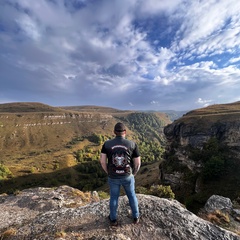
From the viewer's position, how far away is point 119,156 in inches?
288

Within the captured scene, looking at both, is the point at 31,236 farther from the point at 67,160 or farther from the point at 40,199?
the point at 67,160

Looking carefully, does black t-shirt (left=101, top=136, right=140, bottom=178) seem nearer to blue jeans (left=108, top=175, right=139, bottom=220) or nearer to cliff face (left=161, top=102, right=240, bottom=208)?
blue jeans (left=108, top=175, right=139, bottom=220)

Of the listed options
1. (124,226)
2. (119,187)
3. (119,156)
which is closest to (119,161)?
(119,156)

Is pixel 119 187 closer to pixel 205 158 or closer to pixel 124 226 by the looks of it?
pixel 124 226

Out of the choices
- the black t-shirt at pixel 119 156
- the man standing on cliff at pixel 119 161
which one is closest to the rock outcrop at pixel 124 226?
the man standing on cliff at pixel 119 161

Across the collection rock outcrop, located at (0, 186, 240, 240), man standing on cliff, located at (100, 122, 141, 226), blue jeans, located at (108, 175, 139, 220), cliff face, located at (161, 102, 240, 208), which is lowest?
cliff face, located at (161, 102, 240, 208)

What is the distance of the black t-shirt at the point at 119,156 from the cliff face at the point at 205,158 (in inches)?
1750

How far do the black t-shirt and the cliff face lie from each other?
1750 inches

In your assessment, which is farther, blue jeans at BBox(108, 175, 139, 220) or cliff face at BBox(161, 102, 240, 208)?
cliff face at BBox(161, 102, 240, 208)

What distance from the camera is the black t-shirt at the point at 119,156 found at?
→ 7336 millimetres

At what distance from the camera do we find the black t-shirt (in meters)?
7.34

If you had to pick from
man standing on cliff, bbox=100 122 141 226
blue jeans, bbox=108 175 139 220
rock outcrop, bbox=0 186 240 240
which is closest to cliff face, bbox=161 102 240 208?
rock outcrop, bbox=0 186 240 240

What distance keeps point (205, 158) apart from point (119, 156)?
5720 centimetres

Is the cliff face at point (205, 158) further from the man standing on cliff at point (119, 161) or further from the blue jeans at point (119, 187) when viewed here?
the man standing on cliff at point (119, 161)
